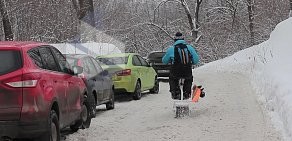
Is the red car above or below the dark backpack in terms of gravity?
below

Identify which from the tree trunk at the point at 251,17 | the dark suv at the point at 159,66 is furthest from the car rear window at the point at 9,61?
the tree trunk at the point at 251,17

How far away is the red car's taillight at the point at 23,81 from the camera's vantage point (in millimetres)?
6910

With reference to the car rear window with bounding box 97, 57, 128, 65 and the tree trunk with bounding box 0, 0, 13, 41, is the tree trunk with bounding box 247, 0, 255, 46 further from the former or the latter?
the car rear window with bounding box 97, 57, 128, 65

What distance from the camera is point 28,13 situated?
32094 mm

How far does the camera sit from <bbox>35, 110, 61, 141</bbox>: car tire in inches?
291

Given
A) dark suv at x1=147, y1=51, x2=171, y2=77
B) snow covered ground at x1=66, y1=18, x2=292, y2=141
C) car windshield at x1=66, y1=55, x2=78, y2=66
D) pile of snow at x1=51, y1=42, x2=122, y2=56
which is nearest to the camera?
snow covered ground at x1=66, y1=18, x2=292, y2=141

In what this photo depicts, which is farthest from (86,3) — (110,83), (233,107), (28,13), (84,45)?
(233,107)

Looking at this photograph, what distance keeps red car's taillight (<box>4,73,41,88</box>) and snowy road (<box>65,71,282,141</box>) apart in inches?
104

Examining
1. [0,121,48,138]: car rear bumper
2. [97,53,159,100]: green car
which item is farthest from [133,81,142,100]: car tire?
[0,121,48,138]: car rear bumper

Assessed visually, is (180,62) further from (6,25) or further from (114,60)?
(6,25)

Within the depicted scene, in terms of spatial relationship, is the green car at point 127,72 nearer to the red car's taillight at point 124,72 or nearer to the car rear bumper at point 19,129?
the red car's taillight at point 124,72

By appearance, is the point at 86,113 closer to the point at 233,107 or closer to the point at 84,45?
the point at 233,107

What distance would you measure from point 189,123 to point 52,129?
3.75 meters

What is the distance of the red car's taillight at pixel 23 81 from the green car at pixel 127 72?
884 cm
